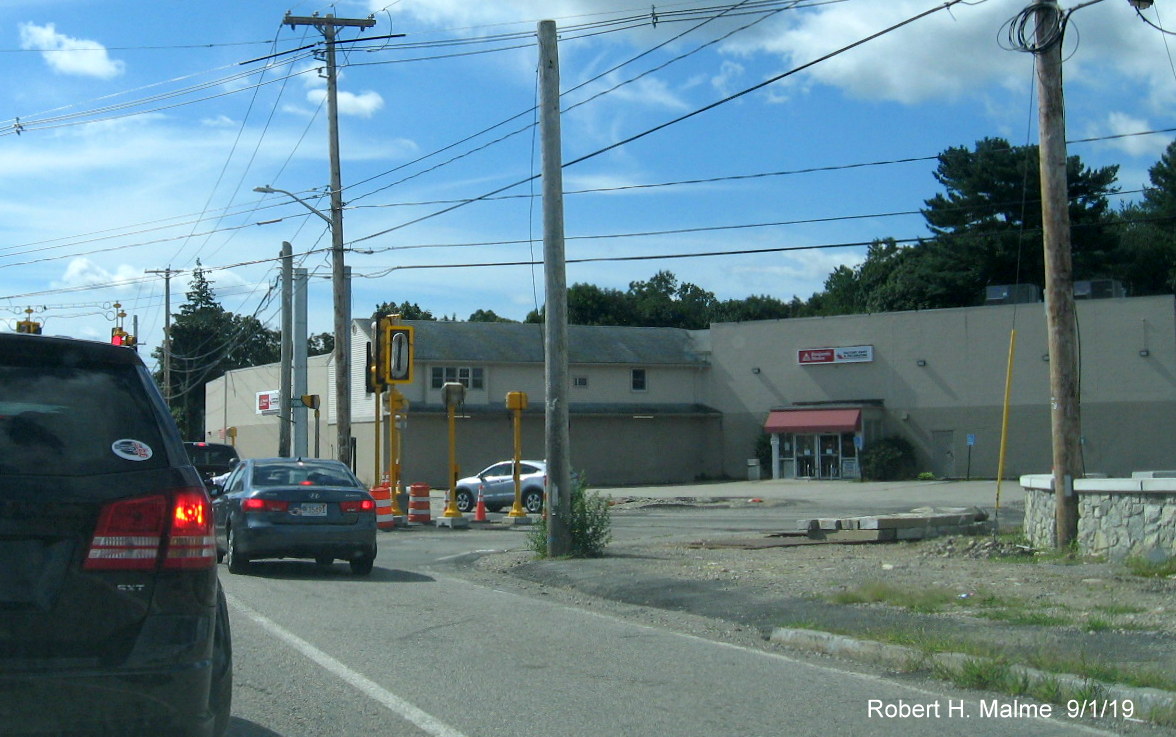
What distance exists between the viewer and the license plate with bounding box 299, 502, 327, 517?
14.5 m

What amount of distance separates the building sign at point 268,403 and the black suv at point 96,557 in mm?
56797

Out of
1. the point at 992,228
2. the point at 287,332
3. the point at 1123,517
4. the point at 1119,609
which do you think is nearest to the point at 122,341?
the point at 1119,609

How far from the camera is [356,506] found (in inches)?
580

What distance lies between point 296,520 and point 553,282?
16.2 ft

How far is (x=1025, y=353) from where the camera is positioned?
4628 cm

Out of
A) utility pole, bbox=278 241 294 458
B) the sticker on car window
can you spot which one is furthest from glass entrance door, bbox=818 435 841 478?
the sticker on car window

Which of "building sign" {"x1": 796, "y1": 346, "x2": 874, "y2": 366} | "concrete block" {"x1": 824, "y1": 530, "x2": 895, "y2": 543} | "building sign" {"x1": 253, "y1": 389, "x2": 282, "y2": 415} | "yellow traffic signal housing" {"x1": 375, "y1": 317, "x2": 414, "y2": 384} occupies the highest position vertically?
"building sign" {"x1": 796, "y1": 346, "x2": 874, "y2": 366}

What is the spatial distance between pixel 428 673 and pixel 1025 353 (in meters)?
42.5

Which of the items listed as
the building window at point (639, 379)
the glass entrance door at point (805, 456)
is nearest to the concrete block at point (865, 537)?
the glass entrance door at point (805, 456)

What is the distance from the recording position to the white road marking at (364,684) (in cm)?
660

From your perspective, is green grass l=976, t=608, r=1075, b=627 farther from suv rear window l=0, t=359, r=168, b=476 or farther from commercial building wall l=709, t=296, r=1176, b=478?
commercial building wall l=709, t=296, r=1176, b=478

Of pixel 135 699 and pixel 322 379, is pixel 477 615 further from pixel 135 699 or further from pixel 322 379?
pixel 322 379

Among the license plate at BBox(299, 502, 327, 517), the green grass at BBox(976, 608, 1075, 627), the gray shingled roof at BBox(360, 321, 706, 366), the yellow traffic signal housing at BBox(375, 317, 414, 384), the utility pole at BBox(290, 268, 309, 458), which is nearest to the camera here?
the green grass at BBox(976, 608, 1075, 627)

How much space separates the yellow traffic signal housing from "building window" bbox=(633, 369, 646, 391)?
2990 centimetres
